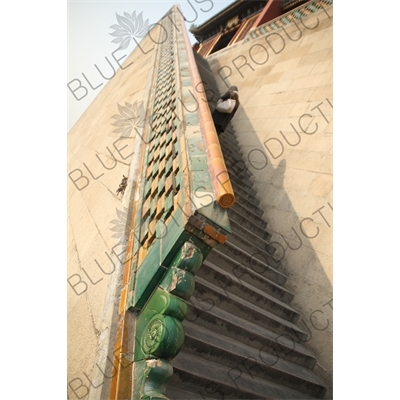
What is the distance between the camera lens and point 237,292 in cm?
286

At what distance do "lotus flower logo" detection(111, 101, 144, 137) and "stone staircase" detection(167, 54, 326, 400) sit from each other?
81.9 inches

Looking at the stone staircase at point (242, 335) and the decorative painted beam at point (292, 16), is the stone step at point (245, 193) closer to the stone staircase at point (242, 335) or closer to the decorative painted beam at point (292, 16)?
the stone staircase at point (242, 335)

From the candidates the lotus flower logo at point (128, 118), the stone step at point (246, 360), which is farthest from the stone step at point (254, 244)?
the lotus flower logo at point (128, 118)

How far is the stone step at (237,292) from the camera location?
261 centimetres

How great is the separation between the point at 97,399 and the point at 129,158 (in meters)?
2.64

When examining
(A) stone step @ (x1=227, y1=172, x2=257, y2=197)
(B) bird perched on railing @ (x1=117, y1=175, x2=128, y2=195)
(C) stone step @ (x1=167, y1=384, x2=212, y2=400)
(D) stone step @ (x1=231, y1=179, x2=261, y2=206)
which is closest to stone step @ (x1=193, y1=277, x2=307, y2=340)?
(C) stone step @ (x1=167, y1=384, x2=212, y2=400)

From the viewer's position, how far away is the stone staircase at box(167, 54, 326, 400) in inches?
78.6

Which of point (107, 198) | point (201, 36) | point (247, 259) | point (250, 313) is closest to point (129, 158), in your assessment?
point (107, 198)

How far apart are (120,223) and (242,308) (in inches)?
51.4

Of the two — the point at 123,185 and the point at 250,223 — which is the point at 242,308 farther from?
the point at 123,185

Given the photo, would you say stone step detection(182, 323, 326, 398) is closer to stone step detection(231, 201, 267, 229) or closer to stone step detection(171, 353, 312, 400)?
stone step detection(171, 353, 312, 400)

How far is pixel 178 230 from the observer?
171cm

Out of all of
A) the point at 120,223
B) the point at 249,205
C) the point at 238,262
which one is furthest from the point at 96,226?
the point at 249,205
